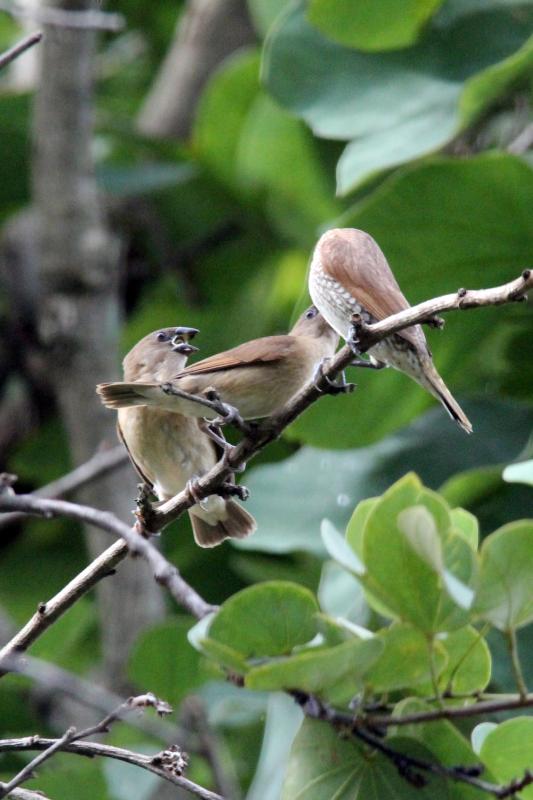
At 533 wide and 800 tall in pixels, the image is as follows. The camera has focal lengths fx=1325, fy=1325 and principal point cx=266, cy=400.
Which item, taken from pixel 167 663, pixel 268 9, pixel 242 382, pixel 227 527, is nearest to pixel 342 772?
pixel 242 382

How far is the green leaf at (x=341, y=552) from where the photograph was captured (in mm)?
1471

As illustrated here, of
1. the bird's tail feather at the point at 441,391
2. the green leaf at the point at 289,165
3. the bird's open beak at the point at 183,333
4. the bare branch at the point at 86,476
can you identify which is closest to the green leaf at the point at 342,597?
the bare branch at the point at 86,476

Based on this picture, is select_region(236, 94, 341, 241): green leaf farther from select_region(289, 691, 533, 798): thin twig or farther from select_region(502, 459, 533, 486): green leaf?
select_region(289, 691, 533, 798): thin twig

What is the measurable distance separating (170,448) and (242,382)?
56 cm

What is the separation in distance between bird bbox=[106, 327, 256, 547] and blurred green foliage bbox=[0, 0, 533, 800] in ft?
0.91

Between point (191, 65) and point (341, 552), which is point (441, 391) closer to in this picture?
point (341, 552)

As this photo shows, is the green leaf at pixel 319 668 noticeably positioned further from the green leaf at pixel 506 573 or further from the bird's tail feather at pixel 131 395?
the bird's tail feather at pixel 131 395

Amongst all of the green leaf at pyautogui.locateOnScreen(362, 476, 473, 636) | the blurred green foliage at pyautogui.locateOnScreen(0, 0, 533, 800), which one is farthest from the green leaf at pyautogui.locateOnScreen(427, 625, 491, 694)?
the green leaf at pyautogui.locateOnScreen(362, 476, 473, 636)

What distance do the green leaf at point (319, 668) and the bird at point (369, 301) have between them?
21.3 inches

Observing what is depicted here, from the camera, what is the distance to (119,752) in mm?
1501

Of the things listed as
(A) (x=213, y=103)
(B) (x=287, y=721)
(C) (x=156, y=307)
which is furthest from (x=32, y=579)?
(B) (x=287, y=721)

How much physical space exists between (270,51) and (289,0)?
80 cm

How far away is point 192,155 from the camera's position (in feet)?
15.2

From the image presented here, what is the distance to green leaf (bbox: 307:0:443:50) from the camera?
3266 mm
